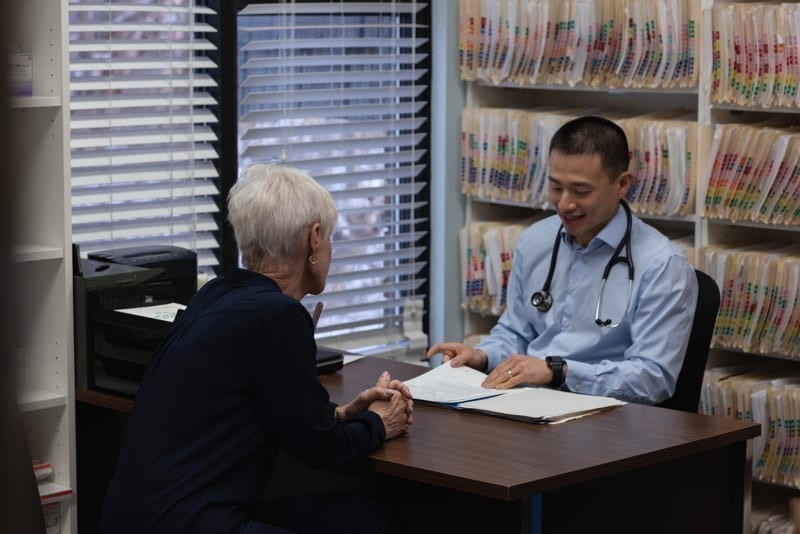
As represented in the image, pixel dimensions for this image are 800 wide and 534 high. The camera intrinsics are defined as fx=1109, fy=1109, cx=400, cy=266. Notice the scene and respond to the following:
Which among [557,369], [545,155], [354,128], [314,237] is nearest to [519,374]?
[557,369]

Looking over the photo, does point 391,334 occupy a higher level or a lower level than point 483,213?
lower

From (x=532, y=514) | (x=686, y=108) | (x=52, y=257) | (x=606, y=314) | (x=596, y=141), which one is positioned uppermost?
(x=686, y=108)

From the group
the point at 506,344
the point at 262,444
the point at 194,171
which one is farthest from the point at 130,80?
the point at 262,444

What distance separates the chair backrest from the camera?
2705 millimetres

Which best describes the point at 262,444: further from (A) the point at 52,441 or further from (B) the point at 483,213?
(B) the point at 483,213

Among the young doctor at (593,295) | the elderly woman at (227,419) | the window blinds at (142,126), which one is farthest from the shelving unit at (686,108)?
the elderly woman at (227,419)

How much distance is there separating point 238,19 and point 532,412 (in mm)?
1936

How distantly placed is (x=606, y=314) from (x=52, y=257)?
1371 millimetres

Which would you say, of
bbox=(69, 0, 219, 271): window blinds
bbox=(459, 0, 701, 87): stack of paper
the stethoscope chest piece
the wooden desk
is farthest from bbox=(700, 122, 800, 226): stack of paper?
bbox=(69, 0, 219, 271): window blinds

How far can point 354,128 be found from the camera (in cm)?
407

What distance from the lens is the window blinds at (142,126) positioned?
10.9ft

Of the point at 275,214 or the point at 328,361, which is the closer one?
the point at 275,214

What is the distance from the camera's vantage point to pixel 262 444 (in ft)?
6.44

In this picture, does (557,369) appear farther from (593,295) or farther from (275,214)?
(275,214)
